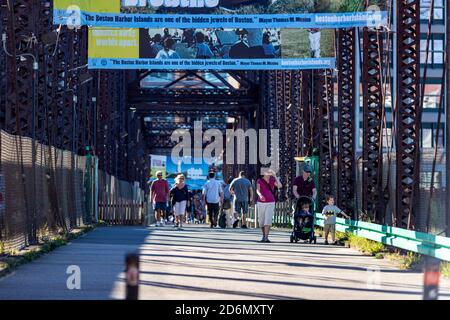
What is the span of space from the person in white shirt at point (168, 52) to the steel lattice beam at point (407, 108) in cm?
1523

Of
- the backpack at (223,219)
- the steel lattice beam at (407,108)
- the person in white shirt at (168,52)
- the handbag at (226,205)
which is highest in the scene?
the person in white shirt at (168,52)

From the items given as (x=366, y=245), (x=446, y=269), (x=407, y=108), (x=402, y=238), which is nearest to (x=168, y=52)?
(x=407, y=108)

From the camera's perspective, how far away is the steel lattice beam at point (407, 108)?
21656 millimetres

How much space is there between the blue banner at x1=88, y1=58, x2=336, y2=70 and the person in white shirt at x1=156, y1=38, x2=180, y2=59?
31 centimetres

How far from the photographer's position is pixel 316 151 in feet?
113

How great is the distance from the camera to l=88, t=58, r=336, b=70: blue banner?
35.3 meters

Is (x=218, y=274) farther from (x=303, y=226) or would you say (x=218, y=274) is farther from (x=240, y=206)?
(x=240, y=206)

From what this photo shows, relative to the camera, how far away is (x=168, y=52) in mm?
37531

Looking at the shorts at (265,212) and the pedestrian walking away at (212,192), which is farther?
the pedestrian walking away at (212,192)

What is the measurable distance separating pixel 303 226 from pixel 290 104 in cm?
1764

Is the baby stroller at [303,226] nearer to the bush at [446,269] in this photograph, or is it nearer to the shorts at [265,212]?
the shorts at [265,212]

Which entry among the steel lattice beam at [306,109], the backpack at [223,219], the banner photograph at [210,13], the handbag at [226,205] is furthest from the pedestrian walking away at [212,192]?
the banner photograph at [210,13]
